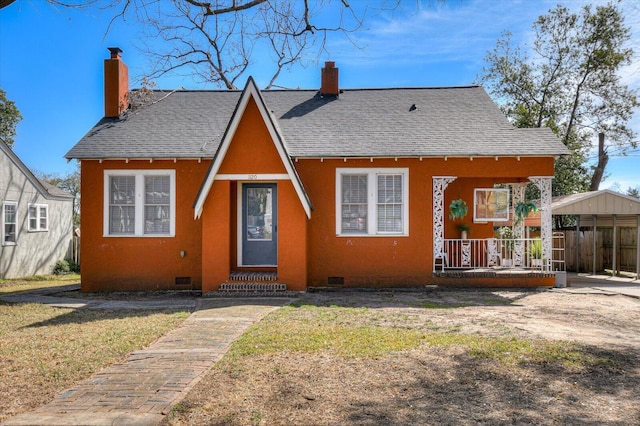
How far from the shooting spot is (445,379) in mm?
5422

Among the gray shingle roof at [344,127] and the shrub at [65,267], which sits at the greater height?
the gray shingle roof at [344,127]

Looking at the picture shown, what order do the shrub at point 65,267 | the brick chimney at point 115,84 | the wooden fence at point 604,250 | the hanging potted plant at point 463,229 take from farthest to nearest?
the shrub at point 65,267 → the wooden fence at point 604,250 → the brick chimney at point 115,84 → the hanging potted plant at point 463,229

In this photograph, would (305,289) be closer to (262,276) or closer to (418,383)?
(262,276)

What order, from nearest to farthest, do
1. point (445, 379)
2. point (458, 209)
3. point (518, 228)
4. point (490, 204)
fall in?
1. point (445, 379)
2. point (458, 209)
3. point (490, 204)
4. point (518, 228)

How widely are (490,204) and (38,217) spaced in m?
18.9

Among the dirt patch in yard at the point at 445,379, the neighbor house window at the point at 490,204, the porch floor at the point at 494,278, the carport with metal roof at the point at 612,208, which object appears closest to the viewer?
the dirt patch in yard at the point at 445,379

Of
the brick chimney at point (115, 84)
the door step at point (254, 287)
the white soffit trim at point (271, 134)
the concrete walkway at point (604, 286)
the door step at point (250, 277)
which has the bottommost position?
the concrete walkway at point (604, 286)

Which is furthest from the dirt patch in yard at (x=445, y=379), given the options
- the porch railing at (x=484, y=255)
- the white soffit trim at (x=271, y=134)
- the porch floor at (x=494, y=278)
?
the porch railing at (x=484, y=255)

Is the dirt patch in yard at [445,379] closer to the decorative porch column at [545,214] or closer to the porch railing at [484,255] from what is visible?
the decorative porch column at [545,214]

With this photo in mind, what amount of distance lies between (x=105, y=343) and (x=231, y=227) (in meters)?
6.08

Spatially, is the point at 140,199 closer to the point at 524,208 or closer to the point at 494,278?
the point at 494,278

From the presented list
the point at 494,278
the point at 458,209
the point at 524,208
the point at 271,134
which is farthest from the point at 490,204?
the point at 271,134

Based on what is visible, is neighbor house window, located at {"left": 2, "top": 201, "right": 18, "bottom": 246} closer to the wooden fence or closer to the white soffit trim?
the white soffit trim

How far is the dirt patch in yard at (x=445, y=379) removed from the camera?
443 centimetres
